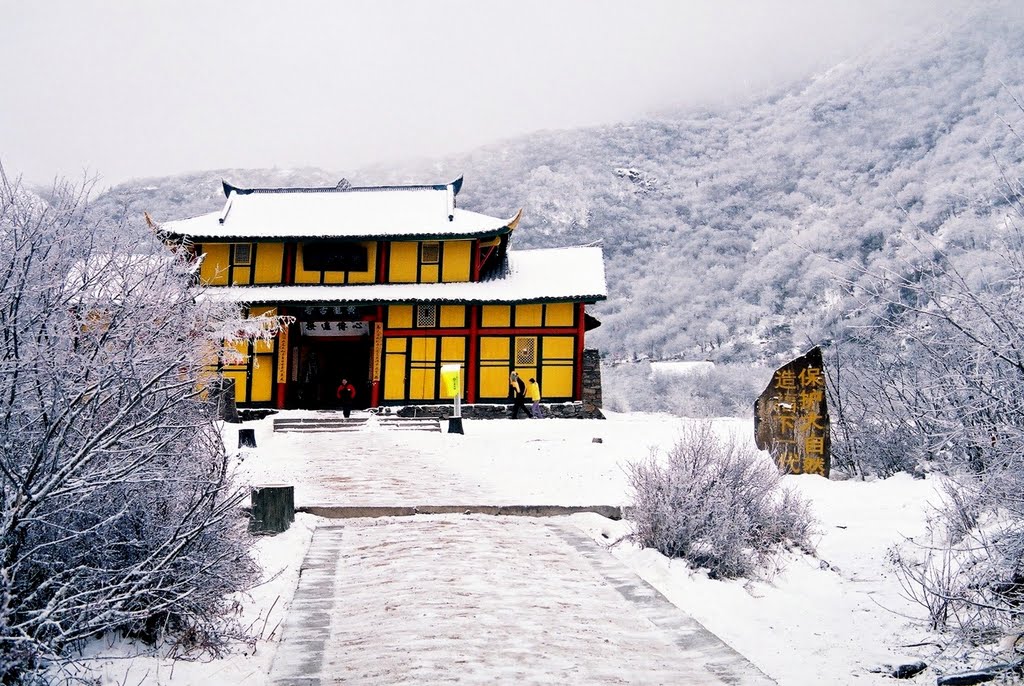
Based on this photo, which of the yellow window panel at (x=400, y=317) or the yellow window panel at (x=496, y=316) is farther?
the yellow window panel at (x=400, y=317)

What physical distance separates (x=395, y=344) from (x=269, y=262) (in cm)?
516

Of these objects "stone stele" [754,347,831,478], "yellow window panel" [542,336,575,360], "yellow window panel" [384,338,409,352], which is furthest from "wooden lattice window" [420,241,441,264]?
"stone stele" [754,347,831,478]

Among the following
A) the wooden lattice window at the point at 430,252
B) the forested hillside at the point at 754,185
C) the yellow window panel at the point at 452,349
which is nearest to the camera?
the yellow window panel at the point at 452,349

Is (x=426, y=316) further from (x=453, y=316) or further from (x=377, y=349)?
(x=377, y=349)

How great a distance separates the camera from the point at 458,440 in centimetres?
1688

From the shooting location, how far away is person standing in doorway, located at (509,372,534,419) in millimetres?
22688

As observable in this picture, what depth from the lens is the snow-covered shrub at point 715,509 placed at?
23.8 ft

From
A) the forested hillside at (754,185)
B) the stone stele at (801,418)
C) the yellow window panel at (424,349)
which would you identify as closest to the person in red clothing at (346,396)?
the yellow window panel at (424,349)

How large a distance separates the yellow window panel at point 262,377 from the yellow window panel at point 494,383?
661 centimetres

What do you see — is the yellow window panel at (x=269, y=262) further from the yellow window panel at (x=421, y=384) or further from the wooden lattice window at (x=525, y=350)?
the wooden lattice window at (x=525, y=350)

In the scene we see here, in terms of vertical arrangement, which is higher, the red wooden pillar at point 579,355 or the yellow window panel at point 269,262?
the yellow window panel at point 269,262

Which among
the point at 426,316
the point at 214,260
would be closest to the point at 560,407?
the point at 426,316

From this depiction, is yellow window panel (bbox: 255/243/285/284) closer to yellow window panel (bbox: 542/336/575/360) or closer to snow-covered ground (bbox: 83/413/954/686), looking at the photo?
snow-covered ground (bbox: 83/413/954/686)

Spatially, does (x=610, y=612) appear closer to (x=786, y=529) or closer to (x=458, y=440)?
(x=786, y=529)
